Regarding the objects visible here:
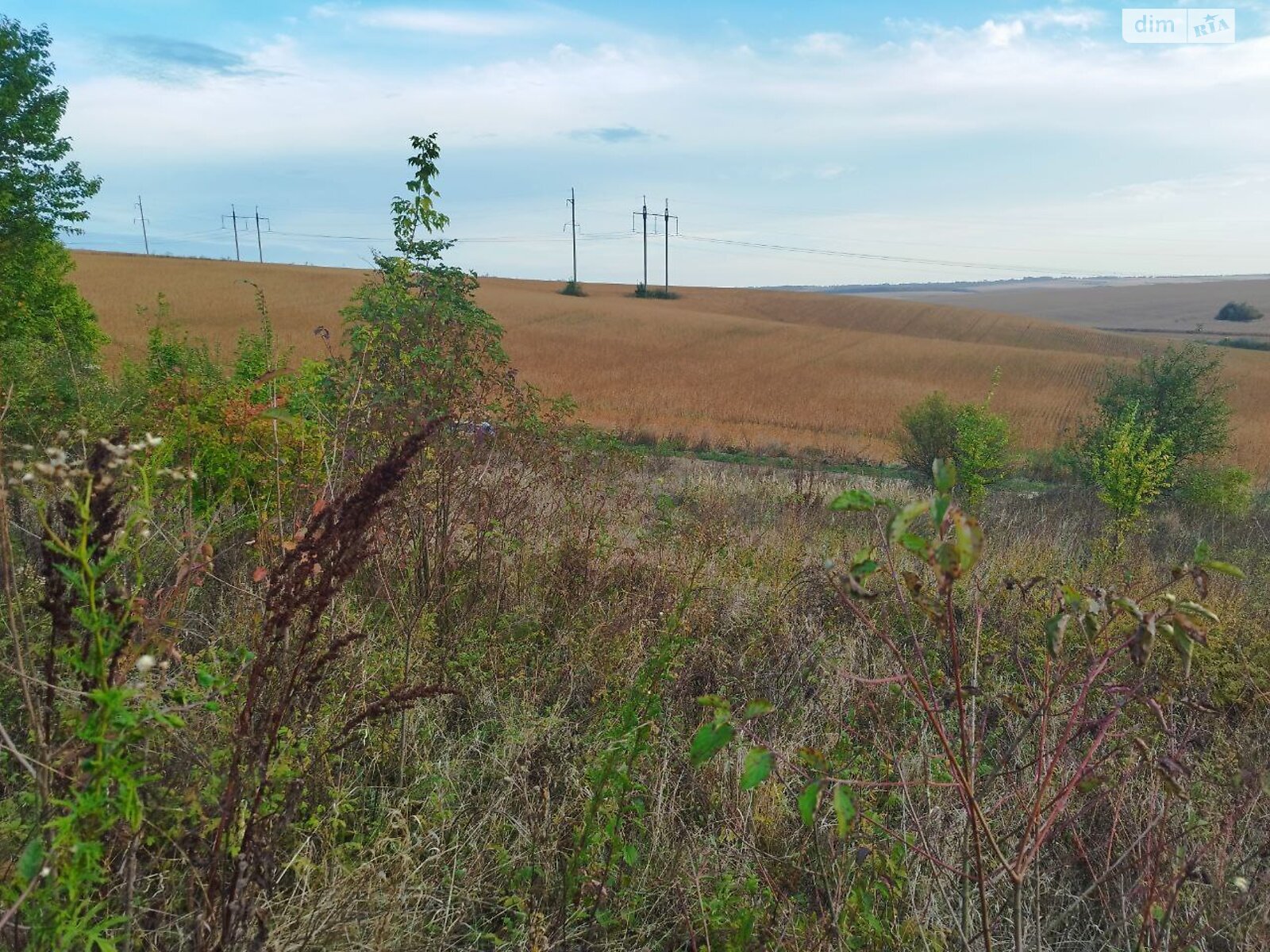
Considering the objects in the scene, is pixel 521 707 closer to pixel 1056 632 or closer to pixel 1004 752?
pixel 1004 752

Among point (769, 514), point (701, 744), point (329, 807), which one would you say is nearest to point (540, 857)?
point (329, 807)

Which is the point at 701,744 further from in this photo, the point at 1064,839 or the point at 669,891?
the point at 1064,839

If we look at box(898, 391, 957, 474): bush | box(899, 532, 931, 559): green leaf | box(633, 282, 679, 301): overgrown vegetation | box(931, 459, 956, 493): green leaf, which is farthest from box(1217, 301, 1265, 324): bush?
box(899, 532, 931, 559): green leaf

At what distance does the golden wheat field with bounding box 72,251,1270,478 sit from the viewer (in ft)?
78.1

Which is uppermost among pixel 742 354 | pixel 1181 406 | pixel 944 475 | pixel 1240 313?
pixel 1240 313

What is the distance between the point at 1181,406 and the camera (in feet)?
43.7

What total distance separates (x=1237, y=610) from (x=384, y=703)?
19.6ft

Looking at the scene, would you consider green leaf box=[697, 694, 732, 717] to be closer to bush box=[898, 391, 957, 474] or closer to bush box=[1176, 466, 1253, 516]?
bush box=[1176, 466, 1253, 516]

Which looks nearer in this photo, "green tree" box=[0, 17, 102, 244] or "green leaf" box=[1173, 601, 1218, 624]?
"green leaf" box=[1173, 601, 1218, 624]

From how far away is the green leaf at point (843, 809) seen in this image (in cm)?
136

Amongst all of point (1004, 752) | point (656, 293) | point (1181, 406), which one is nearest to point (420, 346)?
point (1004, 752)

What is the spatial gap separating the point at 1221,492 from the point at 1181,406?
294cm

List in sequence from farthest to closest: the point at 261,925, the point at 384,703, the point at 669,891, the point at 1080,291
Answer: the point at 1080,291, the point at 669,891, the point at 384,703, the point at 261,925

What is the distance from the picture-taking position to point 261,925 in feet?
5.74
